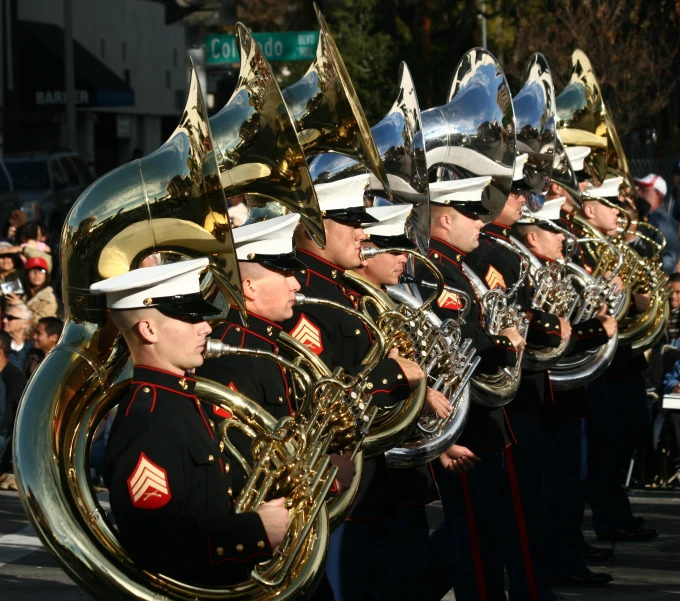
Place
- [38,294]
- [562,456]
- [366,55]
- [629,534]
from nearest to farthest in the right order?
1. [562,456]
2. [629,534]
3. [38,294]
4. [366,55]

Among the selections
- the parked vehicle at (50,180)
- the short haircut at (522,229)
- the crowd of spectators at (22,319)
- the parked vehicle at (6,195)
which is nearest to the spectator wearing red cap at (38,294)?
the crowd of spectators at (22,319)

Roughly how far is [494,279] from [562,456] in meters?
1.12

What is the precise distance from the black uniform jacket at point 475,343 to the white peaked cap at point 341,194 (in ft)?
2.38

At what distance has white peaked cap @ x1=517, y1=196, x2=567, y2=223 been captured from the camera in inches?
273

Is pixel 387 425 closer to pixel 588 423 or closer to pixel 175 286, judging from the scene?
pixel 175 286

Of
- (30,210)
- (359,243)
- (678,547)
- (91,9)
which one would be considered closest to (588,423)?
(678,547)

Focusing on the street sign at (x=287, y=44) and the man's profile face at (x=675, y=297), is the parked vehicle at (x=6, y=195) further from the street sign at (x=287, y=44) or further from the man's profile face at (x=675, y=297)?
the man's profile face at (x=675, y=297)

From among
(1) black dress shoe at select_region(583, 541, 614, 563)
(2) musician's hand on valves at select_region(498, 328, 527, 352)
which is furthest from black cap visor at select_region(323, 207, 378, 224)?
(1) black dress shoe at select_region(583, 541, 614, 563)

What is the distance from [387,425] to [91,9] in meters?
28.7

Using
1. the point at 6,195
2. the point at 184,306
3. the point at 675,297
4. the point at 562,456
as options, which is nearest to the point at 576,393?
the point at 562,456

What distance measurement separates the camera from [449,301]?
573cm

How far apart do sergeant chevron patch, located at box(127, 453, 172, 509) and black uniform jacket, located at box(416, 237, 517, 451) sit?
2.35 metres

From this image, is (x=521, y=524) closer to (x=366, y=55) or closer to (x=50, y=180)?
(x=50, y=180)

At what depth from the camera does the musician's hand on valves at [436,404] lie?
5.18 meters
